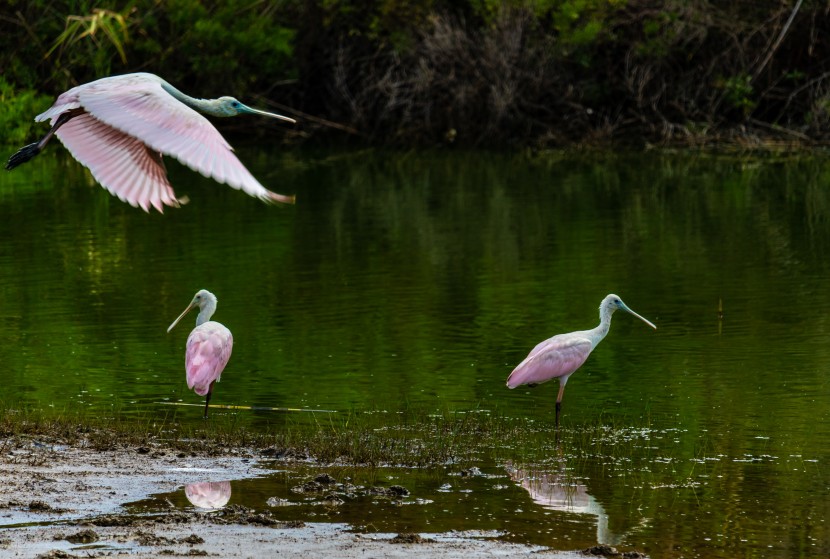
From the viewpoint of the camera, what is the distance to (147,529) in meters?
7.50

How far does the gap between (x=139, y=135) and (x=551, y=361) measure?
14.1 feet

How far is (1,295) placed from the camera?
16.9 metres

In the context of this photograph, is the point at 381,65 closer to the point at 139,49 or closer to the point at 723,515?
the point at 139,49

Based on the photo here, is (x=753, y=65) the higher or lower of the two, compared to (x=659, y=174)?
higher

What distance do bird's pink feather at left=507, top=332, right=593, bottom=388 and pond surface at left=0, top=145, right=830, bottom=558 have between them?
11.1 inches

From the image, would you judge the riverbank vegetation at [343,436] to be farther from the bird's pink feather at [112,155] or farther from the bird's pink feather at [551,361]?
the bird's pink feather at [112,155]

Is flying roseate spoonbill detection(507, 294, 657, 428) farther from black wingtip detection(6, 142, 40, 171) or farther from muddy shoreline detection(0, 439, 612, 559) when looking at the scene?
black wingtip detection(6, 142, 40, 171)

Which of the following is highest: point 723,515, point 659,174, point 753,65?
point 753,65

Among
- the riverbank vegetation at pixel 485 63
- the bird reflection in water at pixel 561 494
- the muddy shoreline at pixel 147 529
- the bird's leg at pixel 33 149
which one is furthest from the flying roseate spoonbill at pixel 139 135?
the riverbank vegetation at pixel 485 63

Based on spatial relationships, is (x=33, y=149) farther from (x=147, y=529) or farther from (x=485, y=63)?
(x=485, y=63)

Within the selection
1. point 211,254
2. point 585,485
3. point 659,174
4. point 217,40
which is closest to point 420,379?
point 585,485

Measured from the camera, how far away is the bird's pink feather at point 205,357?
1065 centimetres

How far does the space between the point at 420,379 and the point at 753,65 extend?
74.7 ft

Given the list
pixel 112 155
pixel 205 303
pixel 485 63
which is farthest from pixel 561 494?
pixel 485 63
